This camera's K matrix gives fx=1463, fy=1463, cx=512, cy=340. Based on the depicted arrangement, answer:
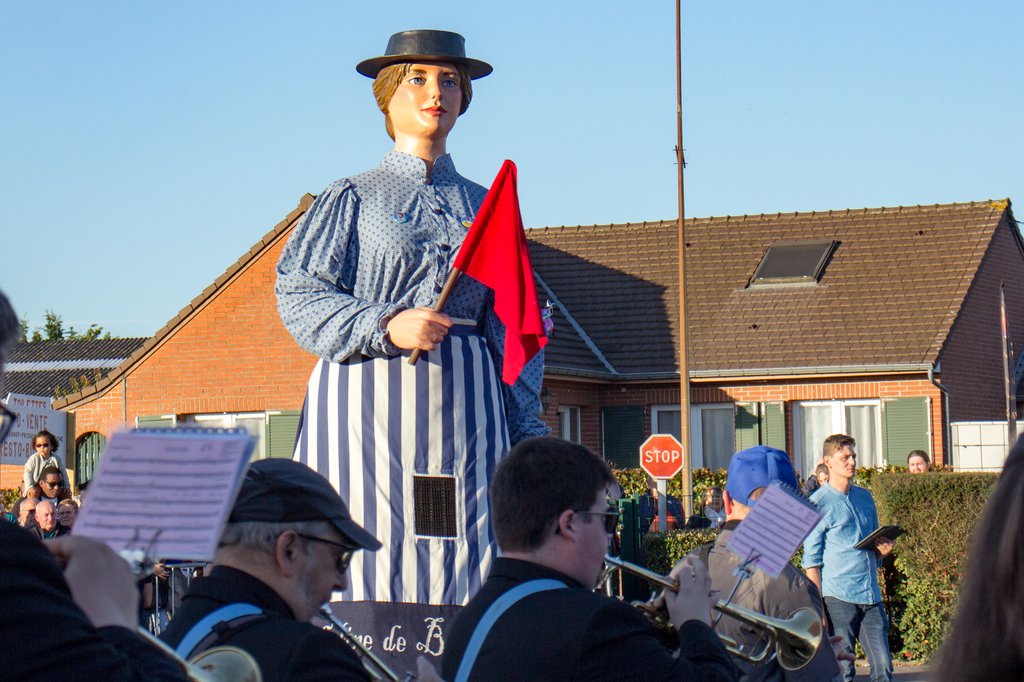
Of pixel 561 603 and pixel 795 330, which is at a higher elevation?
pixel 795 330

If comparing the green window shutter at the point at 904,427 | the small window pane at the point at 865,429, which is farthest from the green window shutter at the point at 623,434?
the green window shutter at the point at 904,427

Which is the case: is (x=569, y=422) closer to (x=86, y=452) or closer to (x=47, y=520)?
(x=86, y=452)

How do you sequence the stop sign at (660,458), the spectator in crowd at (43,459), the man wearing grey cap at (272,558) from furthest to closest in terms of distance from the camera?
1. the stop sign at (660,458)
2. the spectator in crowd at (43,459)
3. the man wearing grey cap at (272,558)

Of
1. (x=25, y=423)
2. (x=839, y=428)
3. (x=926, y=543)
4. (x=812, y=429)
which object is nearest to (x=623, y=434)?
(x=812, y=429)

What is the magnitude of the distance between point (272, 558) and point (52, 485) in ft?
27.1

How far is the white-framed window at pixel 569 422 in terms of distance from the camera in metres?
24.5

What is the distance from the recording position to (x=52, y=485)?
10742 mm

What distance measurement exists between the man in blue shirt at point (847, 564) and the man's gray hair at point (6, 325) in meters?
8.34

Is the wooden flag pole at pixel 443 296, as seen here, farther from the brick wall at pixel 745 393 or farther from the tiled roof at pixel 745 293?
the brick wall at pixel 745 393

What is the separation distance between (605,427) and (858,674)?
13686 mm

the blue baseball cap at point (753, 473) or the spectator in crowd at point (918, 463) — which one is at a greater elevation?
the spectator in crowd at point (918, 463)

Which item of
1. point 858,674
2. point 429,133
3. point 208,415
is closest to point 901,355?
point 208,415

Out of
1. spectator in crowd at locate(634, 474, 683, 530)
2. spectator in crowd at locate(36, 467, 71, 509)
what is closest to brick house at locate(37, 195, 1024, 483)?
spectator in crowd at locate(634, 474, 683, 530)

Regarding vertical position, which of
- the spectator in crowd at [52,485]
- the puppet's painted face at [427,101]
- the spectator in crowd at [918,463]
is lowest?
the spectator in crowd at [52,485]
